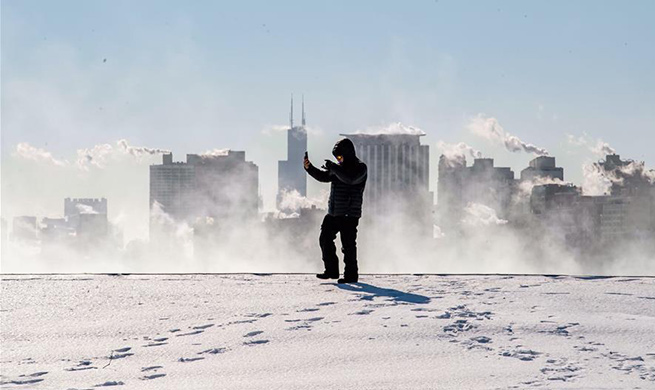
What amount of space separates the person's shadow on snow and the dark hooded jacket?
1.05 metres

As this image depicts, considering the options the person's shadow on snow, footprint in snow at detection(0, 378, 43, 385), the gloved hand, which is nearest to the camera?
footprint in snow at detection(0, 378, 43, 385)

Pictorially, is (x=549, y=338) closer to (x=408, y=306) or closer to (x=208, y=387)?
(x=408, y=306)

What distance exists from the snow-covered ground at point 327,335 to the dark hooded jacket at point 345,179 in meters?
1.13

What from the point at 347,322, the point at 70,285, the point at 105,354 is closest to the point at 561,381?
the point at 347,322

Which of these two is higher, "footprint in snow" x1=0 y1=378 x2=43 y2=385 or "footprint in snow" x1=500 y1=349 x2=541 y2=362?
"footprint in snow" x1=500 y1=349 x2=541 y2=362

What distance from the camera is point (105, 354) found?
6641 mm

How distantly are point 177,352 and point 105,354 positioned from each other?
1.95ft

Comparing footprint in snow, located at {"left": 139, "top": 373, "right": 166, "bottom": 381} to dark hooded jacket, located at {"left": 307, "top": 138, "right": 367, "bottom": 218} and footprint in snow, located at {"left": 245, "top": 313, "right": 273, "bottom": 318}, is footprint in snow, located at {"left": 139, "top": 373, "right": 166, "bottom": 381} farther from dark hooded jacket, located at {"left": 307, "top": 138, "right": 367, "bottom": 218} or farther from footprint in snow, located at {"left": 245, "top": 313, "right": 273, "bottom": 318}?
dark hooded jacket, located at {"left": 307, "top": 138, "right": 367, "bottom": 218}

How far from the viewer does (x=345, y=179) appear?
10.6 metres

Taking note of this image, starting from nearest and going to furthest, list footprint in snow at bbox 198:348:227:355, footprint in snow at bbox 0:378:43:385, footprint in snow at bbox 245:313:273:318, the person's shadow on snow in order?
footprint in snow at bbox 0:378:43:385
footprint in snow at bbox 198:348:227:355
footprint in snow at bbox 245:313:273:318
the person's shadow on snow

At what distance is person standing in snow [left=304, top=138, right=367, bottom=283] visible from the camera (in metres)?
10.6

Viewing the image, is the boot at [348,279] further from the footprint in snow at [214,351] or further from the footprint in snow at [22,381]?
the footprint in snow at [22,381]

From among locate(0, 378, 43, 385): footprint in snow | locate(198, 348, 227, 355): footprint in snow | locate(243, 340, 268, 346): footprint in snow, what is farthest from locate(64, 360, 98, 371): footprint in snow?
locate(243, 340, 268, 346): footprint in snow

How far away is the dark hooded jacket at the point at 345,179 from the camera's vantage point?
10625 mm
